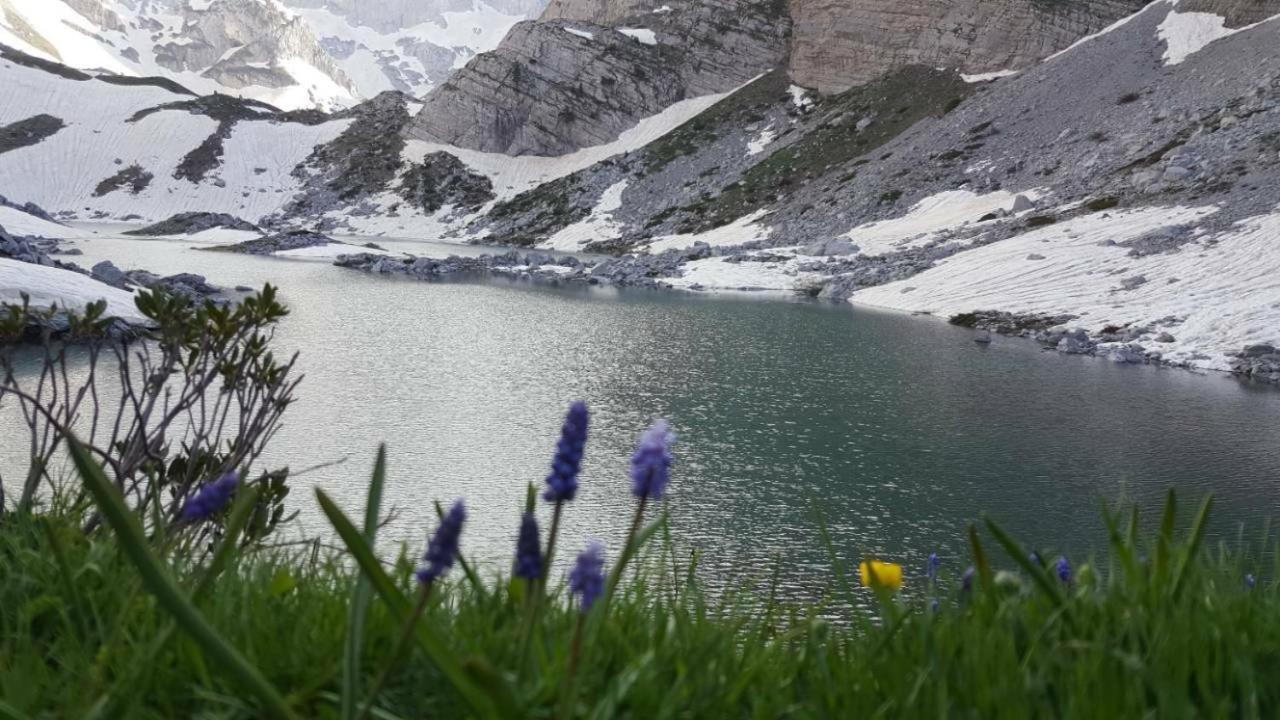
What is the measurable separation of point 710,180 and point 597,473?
8615 centimetres

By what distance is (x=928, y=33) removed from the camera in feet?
328

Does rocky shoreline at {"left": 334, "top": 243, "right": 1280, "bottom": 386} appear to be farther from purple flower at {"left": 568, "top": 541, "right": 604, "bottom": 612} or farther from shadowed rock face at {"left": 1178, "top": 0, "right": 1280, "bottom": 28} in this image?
shadowed rock face at {"left": 1178, "top": 0, "right": 1280, "bottom": 28}

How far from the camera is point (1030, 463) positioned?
52.5 ft

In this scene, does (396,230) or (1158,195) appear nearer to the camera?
(1158,195)

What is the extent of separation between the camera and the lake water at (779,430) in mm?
12484

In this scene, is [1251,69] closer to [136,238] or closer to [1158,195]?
[1158,195]

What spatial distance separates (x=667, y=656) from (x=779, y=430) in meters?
16.5

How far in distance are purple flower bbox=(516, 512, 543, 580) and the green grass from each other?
15 cm

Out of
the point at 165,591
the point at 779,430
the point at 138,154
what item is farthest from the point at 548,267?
the point at 138,154

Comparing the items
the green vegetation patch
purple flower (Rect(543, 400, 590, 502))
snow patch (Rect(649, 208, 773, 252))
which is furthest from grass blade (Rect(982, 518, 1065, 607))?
the green vegetation patch

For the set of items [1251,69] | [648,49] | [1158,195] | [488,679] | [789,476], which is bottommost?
[789,476]

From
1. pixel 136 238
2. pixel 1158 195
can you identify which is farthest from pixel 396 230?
pixel 1158 195

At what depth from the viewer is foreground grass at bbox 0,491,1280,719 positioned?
5.04 ft

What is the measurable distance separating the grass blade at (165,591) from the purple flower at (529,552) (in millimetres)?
438
